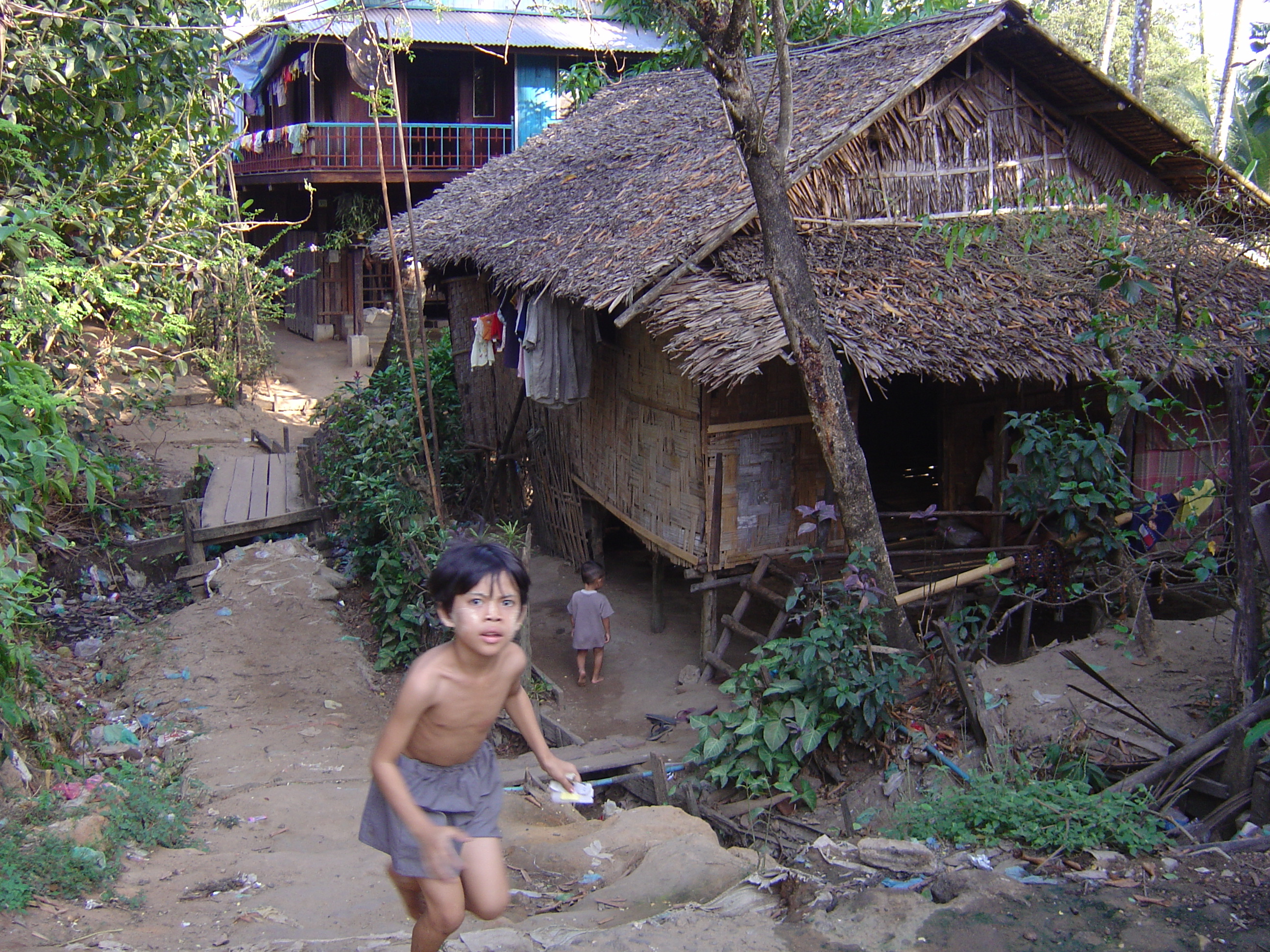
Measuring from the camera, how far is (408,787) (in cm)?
255

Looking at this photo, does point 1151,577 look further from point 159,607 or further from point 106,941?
point 159,607

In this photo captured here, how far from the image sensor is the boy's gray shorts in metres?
2.57

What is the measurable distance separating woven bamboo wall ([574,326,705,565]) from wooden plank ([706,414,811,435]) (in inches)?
5.0

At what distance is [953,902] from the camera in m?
3.23

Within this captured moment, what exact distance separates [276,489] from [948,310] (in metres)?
7.04

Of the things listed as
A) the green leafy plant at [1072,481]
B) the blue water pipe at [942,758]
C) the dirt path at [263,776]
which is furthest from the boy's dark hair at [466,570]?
the green leafy plant at [1072,481]

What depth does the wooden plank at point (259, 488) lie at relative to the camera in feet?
30.8

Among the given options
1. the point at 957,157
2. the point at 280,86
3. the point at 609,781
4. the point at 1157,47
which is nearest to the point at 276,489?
the point at 609,781

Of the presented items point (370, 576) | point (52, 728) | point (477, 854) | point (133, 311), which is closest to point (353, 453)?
point (370, 576)

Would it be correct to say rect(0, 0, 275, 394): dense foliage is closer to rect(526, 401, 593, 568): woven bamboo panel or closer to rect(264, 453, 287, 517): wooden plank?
rect(264, 453, 287, 517): wooden plank

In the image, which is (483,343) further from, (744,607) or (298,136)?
(298,136)

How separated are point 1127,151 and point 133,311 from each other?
812 centimetres

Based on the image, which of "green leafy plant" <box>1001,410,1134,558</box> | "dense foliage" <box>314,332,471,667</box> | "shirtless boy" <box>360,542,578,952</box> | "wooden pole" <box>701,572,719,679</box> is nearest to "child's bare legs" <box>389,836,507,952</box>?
"shirtless boy" <box>360,542,578,952</box>

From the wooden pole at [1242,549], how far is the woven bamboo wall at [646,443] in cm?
327
